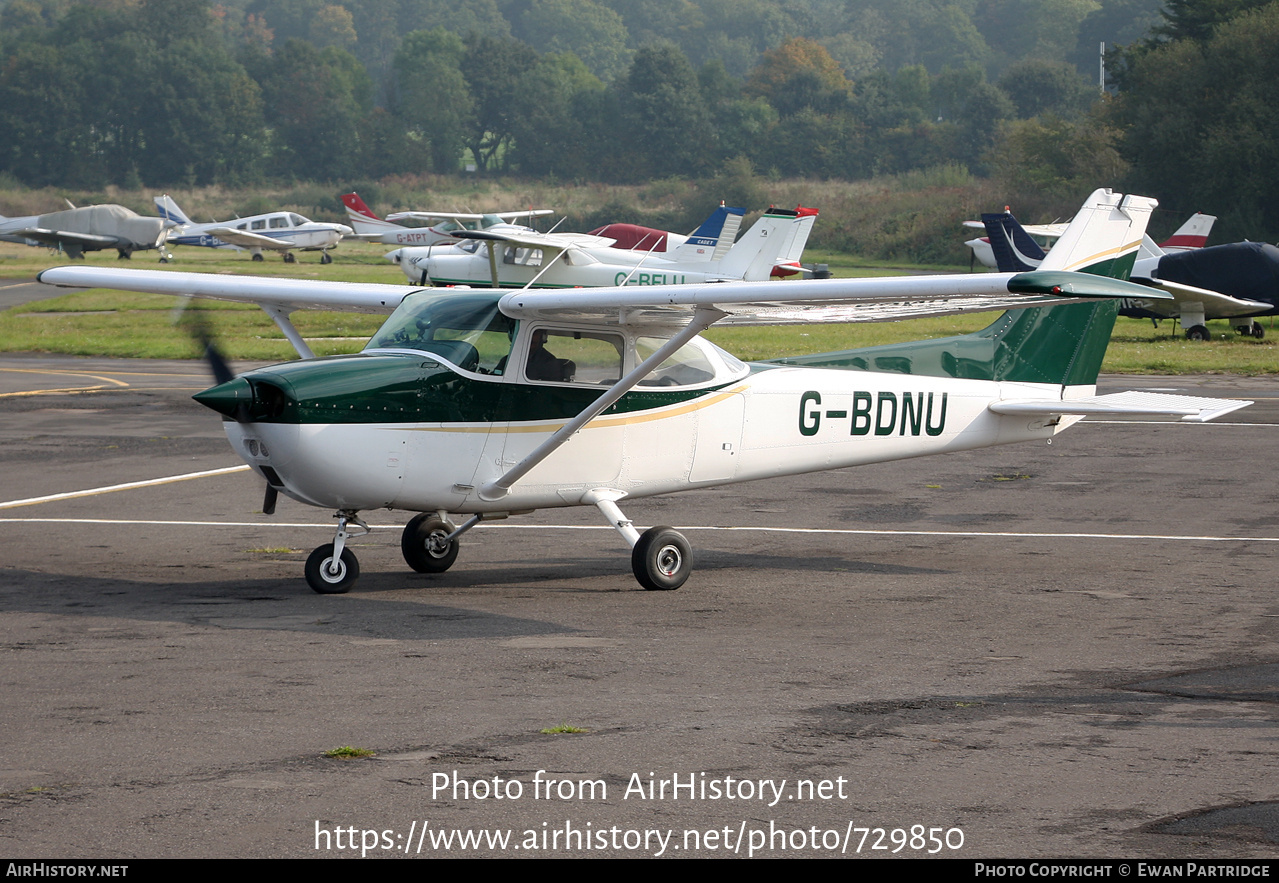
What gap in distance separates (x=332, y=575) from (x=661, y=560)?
7.45ft

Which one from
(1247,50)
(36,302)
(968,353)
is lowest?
(36,302)

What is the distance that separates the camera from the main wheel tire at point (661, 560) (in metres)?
10.3

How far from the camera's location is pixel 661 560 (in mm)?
10383

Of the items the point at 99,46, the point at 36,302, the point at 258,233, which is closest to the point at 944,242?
the point at 258,233

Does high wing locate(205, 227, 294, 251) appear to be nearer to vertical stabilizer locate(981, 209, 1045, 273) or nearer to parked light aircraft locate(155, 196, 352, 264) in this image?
parked light aircraft locate(155, 196, 352, 264)

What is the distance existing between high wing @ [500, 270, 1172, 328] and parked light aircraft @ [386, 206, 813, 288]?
17533mm

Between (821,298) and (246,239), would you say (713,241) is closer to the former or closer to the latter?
(821,298)

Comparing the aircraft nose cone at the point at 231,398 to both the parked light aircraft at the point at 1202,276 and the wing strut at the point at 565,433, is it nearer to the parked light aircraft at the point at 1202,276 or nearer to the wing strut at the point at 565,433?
the wing strut at the point at 565,433

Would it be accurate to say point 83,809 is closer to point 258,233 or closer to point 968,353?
point 968,353

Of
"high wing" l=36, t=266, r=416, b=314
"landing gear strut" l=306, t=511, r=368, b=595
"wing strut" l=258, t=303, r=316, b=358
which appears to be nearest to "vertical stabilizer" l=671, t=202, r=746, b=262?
"high wing" l=36, t=266, r=416, b=314

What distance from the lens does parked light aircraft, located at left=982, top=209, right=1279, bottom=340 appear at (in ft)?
105

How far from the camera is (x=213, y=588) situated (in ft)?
33.7
